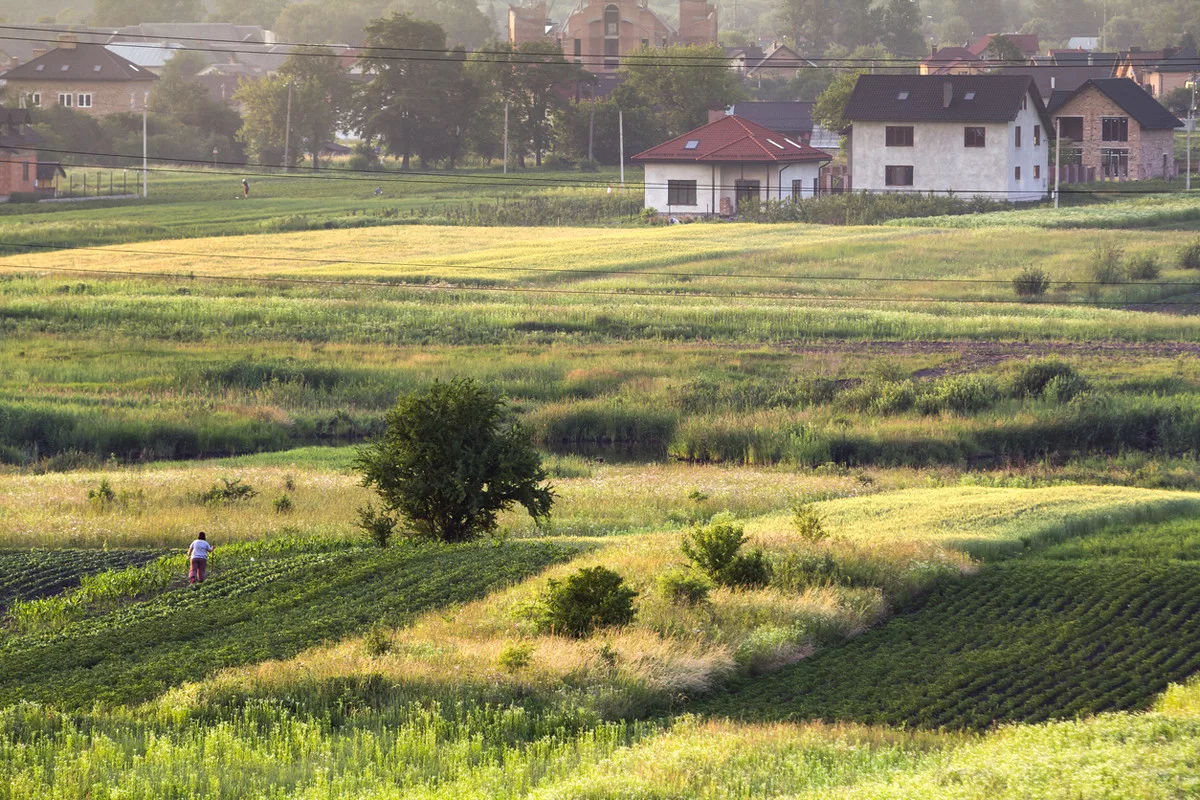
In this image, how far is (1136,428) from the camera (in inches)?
1640

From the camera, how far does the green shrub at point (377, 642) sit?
17734 millimetres

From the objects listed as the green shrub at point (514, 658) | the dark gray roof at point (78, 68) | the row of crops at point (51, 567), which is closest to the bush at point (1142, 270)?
the row of crops at point (51, 567)

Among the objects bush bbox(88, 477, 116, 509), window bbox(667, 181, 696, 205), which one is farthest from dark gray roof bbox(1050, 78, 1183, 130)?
bush bbox(88, 477, 116, 509)

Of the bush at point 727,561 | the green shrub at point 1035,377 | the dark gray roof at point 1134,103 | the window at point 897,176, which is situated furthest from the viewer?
the dark gray roof at point 1134,103

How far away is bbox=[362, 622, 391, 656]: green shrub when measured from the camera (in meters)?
17.7

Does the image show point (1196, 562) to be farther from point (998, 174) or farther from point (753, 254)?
point (998, 174)

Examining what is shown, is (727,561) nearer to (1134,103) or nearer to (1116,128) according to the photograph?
(1116,128)

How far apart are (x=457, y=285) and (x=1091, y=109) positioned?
182 ft

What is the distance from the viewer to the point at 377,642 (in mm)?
17922

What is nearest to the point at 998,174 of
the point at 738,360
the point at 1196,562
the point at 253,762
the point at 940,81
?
the point at 940,81

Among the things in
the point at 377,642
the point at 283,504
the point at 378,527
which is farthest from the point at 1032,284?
the point at 377,642

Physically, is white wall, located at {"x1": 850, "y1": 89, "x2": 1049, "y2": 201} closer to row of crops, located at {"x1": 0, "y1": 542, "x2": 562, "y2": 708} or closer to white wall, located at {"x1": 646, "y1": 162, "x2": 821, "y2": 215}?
white wall, located at {"x1": 646, "y1": 162, "x2": 821, "y2": 215}

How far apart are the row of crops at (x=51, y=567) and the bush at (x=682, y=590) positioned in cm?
915

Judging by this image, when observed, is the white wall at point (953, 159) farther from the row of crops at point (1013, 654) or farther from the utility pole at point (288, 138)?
the row of crops at point (1013, 654)
